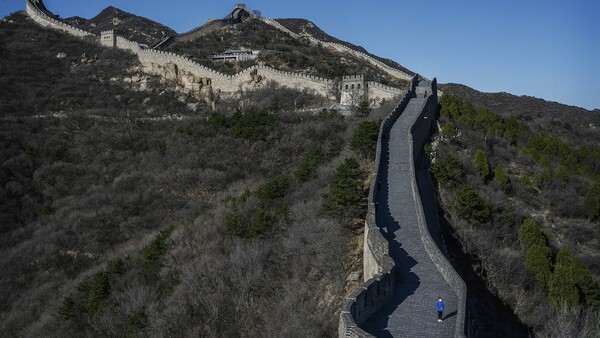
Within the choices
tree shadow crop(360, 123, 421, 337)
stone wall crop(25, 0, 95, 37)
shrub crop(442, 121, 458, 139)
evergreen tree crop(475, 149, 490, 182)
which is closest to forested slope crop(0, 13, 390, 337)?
tree shadow crop(360, 123, 421, 337)

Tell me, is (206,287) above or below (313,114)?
below

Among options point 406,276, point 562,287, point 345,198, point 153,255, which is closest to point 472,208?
point 562,287

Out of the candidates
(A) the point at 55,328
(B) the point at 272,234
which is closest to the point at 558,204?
(B) the point at 272,234

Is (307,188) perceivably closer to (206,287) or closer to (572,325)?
(206,287)

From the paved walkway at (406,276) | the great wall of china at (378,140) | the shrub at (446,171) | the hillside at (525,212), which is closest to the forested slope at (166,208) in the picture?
the great wall of china at (378,140)

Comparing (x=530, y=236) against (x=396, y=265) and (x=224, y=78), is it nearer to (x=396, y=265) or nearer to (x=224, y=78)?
(x=396, y=265)

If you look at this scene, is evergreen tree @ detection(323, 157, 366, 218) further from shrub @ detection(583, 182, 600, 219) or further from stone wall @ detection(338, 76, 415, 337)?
shrub @ detection(583, 182, 600, 219)

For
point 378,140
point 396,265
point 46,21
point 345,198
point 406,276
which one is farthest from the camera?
point 46,21
